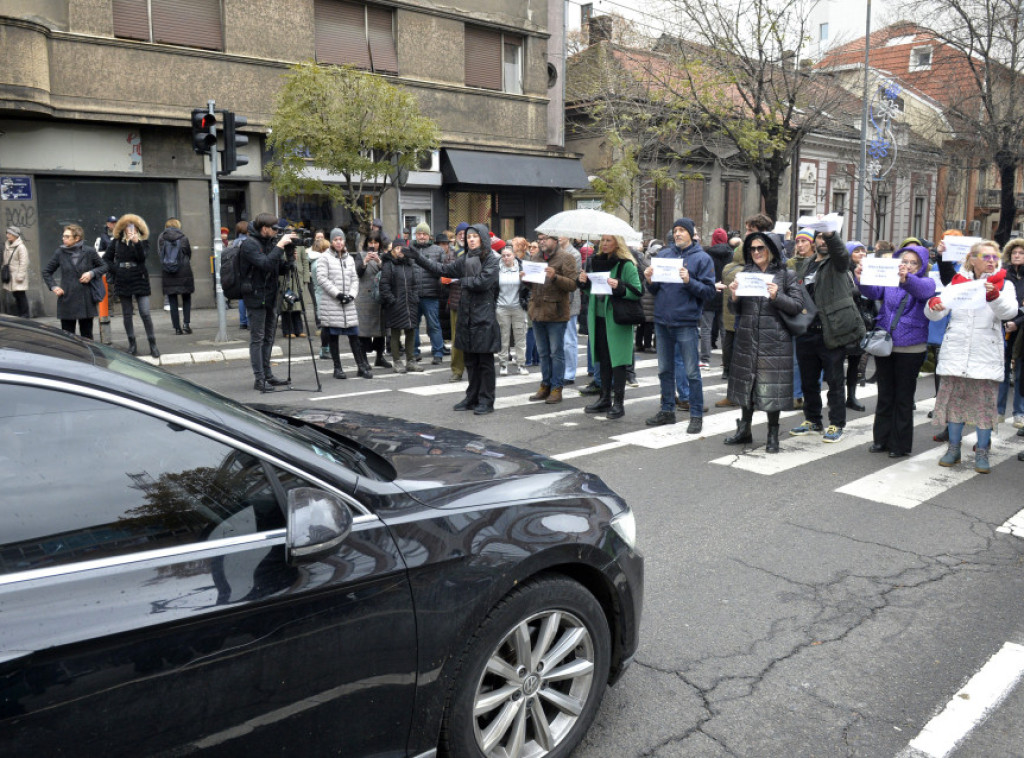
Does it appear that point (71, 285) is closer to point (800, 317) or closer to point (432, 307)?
point (432, 307)

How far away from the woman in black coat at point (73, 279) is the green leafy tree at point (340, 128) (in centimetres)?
533

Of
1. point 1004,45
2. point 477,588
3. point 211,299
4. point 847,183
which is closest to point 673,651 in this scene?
point 477,588

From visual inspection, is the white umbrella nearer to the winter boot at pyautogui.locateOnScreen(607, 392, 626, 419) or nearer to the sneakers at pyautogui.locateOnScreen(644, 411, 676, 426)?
the winter boot at pyautogui.locateOnScreen(607, 392, 626, 419)

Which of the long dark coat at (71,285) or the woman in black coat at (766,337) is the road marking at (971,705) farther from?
the long dark coat at (71,285)

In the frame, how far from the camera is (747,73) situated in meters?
22.4

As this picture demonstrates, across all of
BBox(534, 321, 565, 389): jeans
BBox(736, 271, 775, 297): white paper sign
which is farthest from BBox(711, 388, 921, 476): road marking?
BBox(534, 321, 565, 389): jeans

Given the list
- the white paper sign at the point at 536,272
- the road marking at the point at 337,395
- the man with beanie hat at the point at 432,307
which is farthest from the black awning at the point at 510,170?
the white paper sign at the point at 536,272

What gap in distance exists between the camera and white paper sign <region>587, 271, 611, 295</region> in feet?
29.0

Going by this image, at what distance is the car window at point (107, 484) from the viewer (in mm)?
2088

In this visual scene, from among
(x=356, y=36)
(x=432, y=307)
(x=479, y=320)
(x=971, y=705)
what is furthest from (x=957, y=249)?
(x=356, y=36)

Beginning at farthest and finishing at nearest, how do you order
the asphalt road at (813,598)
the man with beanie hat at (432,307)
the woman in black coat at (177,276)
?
the woman in black coat at (177,276) → the man with beanie hat at (432,307) → the asphalt road at (813,598)

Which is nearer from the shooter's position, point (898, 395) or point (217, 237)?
point (898, 395)

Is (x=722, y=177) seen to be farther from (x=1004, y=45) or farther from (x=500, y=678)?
(x=500, y=678)

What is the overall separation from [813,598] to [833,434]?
397 cm
